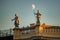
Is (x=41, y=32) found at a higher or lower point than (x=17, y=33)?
higher

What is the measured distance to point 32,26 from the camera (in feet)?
62.7

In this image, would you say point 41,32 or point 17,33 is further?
point 17,33

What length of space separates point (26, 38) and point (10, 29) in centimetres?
345

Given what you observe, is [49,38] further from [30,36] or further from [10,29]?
[10,29]

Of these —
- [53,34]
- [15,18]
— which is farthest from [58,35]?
[15,18]

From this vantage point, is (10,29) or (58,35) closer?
(58,35)

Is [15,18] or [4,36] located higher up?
[15,18]

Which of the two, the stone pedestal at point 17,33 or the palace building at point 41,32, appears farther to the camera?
the stone pedestal at point 17,33

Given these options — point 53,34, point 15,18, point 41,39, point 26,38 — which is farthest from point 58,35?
point 15,18

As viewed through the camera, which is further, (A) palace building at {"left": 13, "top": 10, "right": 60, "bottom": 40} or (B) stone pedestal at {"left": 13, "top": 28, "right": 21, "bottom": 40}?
(B) stone pedestal at {"left": 13, "top": 28, "right": 21, "bottom": 40}

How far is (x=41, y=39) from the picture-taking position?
1831 centimetres

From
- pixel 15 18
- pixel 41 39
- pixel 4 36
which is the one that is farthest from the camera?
pixel 4 36

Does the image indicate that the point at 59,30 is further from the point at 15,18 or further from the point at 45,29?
the point at 15,18

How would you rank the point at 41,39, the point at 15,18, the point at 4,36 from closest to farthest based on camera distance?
the point at 41,39, the point at 15,18, the point at 4,36
